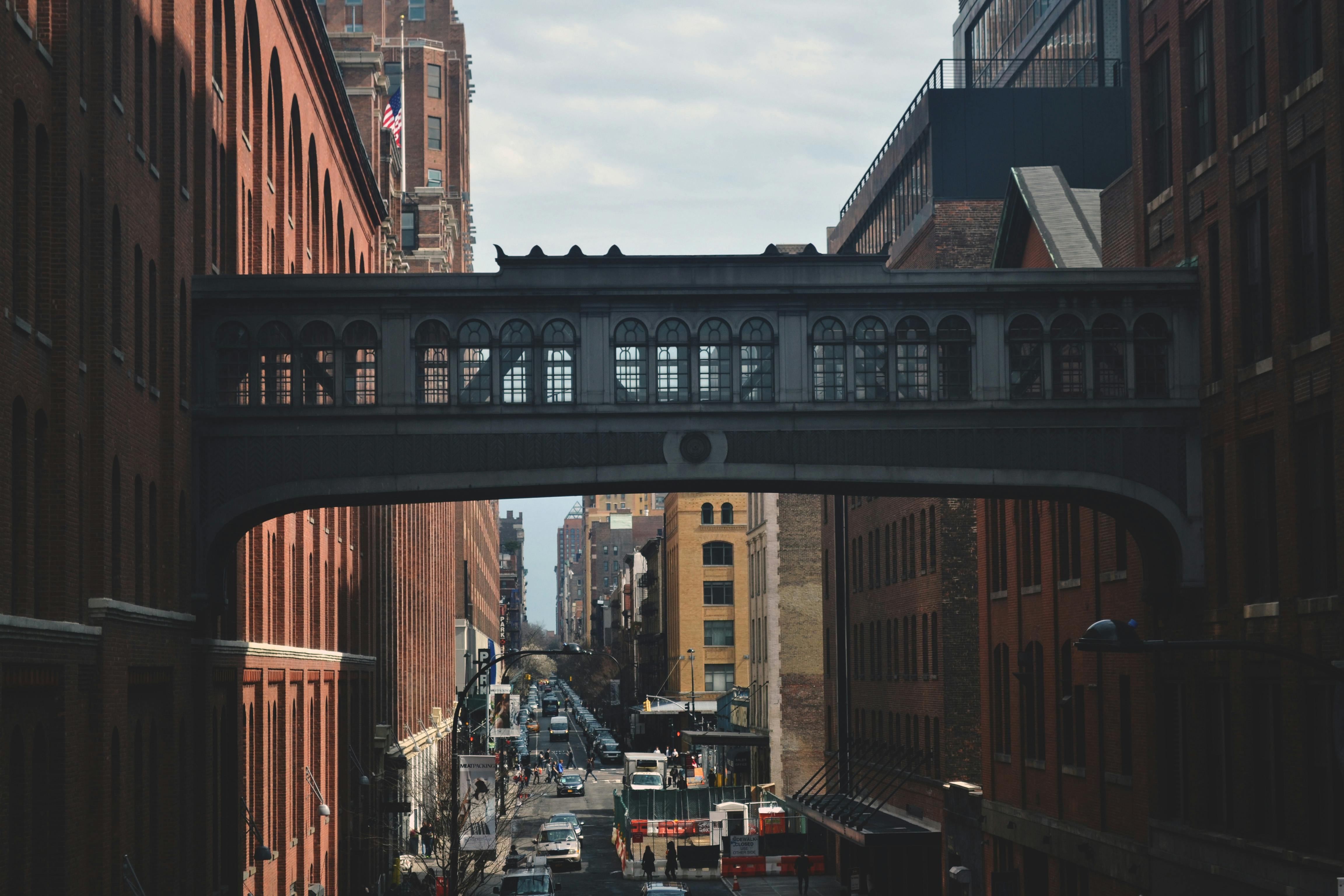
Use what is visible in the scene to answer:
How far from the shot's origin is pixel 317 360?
32.0 metres

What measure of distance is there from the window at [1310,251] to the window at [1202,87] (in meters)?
3.87

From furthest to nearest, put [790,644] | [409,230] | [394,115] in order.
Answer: [409,230] < [790,644] < [394,115]

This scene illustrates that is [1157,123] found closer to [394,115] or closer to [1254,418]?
[1254,418]

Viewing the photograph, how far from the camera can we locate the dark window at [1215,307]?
30.3m

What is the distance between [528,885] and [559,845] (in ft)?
68.3

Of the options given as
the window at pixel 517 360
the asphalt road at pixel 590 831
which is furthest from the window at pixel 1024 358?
the asphalt road at pixel 590 831

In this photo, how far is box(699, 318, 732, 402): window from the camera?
32000mm

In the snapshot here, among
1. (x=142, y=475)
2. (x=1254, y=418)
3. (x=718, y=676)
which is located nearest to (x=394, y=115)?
(x=142, y=475)

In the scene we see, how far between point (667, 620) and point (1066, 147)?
89.4 metres

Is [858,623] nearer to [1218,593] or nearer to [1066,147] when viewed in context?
[1066,147]

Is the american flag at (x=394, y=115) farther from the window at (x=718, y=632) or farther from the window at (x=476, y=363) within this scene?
the window at (x=718, y=632)

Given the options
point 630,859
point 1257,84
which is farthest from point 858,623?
point 1257,84

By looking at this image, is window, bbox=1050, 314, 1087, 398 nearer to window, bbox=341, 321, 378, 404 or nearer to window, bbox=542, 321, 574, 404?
window, bbox=542, 321, 574, 404

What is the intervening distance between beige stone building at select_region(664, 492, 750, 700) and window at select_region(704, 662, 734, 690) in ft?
0.10
